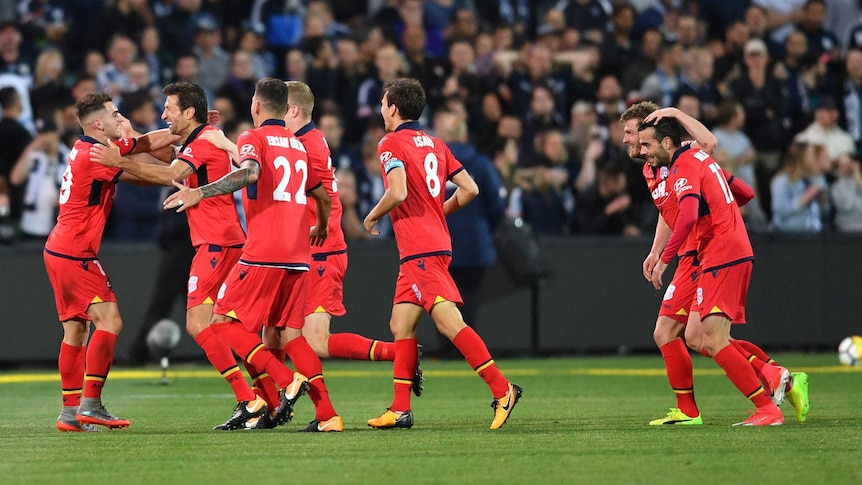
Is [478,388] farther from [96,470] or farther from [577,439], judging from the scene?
[96,470]

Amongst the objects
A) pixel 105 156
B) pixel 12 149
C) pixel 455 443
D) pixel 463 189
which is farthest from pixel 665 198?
pixel 12 149

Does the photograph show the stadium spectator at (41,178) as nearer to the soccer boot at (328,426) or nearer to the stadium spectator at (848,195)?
the soccer boot at (328,426)

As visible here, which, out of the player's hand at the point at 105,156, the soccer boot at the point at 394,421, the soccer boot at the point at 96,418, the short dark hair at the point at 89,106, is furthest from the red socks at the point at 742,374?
the short dark hair at the point at 89,106

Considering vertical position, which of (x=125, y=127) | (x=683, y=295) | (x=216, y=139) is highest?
(x=125, y=127)

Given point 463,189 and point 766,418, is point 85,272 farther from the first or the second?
point 766,418

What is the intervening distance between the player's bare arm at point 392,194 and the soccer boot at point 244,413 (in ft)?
4.89

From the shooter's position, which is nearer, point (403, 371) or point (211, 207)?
point (403, 371)

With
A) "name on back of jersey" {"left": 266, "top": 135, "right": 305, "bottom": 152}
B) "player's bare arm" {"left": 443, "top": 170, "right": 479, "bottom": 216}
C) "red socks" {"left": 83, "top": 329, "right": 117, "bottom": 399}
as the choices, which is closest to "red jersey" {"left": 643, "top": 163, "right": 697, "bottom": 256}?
"player's bare arm" {"left": 443, "top": 170, "right": 479, "bottom": 216}

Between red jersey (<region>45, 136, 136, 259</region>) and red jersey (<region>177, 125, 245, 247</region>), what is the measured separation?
578mm

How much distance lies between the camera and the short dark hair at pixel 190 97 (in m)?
9.67

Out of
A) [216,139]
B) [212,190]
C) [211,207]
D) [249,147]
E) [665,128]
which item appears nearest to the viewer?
[212,190]

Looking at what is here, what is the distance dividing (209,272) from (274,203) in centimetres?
100

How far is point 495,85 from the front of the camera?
19141mm

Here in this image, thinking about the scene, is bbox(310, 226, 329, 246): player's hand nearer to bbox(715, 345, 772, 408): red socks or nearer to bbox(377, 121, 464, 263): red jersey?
bbox(377, 121, 464, 263): red jersey
